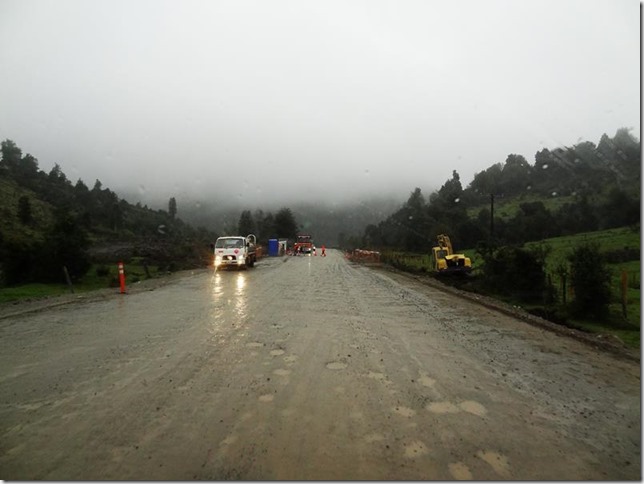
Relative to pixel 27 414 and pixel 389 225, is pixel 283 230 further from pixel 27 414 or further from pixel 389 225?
pixel 27 414

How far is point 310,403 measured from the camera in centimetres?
461

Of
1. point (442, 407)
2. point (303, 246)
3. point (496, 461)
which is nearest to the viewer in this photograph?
point (496, 461)

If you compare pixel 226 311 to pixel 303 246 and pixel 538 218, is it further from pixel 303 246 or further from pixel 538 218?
pixel 538 218

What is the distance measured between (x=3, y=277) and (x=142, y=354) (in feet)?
85.4

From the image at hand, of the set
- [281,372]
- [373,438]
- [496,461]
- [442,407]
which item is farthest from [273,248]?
[496,461]

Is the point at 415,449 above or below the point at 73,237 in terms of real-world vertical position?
below

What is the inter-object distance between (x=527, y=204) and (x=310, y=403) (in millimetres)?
81835

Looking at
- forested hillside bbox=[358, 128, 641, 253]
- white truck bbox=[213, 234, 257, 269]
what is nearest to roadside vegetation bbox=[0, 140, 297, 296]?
white truck bbox=[213, 234, 257, 269]

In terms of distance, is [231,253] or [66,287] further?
[231,253]

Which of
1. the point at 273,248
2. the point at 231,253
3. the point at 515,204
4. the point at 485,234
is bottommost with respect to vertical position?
the point at 231,253

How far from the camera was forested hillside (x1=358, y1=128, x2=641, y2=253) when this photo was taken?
127 feet

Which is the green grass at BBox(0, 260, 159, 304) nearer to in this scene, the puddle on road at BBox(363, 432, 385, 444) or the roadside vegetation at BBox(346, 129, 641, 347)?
the puddle on road at BBox(363, 432, 385, 444)

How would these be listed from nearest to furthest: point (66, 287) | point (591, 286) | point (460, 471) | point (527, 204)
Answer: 1. point (460, 471)
2. point (591, 286)
3. point (66, 287)
4. point (527, 204)

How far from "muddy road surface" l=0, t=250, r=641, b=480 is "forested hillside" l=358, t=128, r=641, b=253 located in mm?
26639
